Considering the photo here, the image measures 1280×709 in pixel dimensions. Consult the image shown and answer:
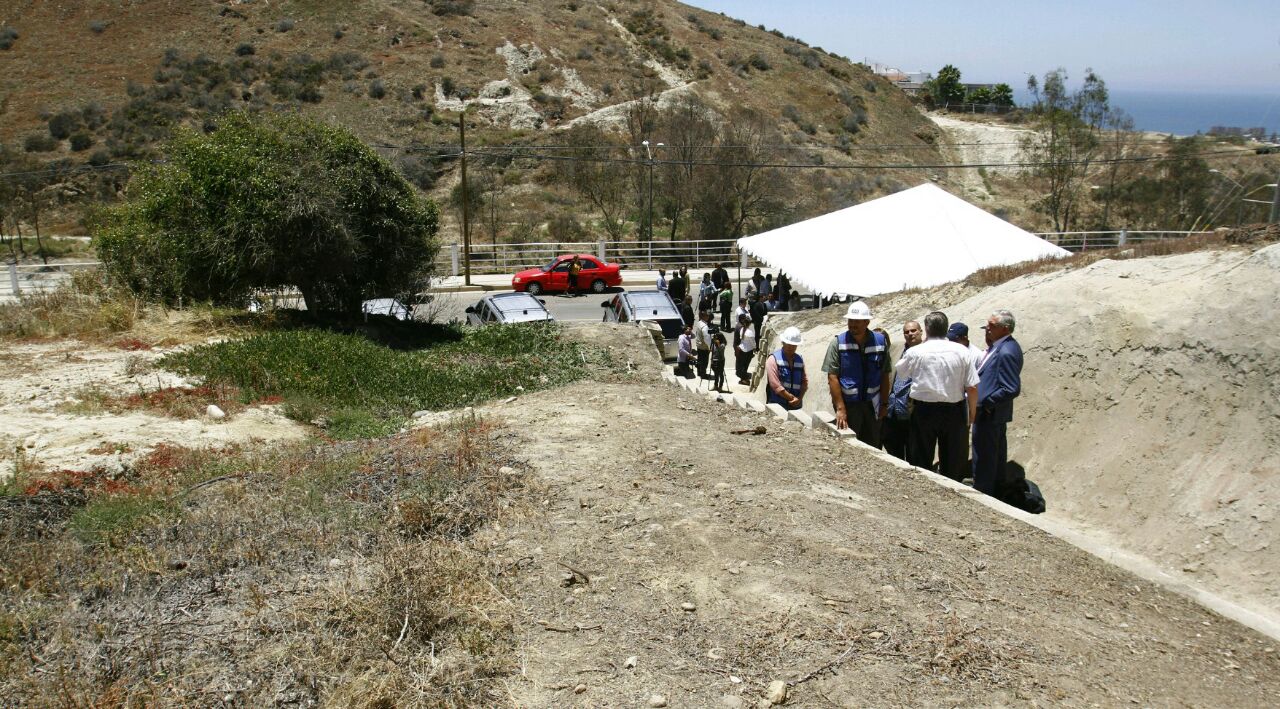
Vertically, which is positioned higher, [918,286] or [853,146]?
[853,146]

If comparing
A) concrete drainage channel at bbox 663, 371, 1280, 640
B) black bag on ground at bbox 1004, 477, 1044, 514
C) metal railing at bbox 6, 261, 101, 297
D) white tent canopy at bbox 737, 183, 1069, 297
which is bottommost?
black bag on ground at bbox 1004, 477, 1044, 514

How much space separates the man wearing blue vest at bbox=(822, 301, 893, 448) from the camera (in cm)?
727

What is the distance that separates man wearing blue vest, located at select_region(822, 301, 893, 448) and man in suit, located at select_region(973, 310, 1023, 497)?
781mm

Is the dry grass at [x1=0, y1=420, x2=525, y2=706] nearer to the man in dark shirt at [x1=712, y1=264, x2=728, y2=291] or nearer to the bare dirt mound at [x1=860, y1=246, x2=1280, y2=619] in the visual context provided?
the bare dirt mound at [x1=860, y1=246, x2=1280, y2=619]

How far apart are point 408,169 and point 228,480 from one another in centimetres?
4035

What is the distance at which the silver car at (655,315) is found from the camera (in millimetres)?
15852

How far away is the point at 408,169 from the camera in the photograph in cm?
4488

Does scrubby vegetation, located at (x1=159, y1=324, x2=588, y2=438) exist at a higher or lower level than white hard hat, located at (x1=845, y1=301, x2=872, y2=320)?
lower

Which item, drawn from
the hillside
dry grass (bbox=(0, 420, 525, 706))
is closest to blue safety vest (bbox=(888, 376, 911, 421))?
dry grass (bbox=(0, 420, 525, 706))

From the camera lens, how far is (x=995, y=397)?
22.5 ft

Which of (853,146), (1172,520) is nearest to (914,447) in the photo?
(1172,520)

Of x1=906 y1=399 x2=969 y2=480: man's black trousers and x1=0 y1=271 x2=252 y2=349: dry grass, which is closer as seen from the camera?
x1=906 y1=399 x2=969 y2=480: man's black trousers

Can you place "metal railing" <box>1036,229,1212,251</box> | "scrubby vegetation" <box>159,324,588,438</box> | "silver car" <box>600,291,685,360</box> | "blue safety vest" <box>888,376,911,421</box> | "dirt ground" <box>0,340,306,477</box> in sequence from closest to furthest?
"blue safety vest" <box>888,376,911,421</box>, "dirt ground" <box>0,340,306,477</box>, "scrubby vegetation" <box>159,324,588,438</box>, "silver car" <box>600,291,685,360</box>, "metal railing" <box>1036,229,1212,251</box>

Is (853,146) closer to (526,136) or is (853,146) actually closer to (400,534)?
(526,136)
